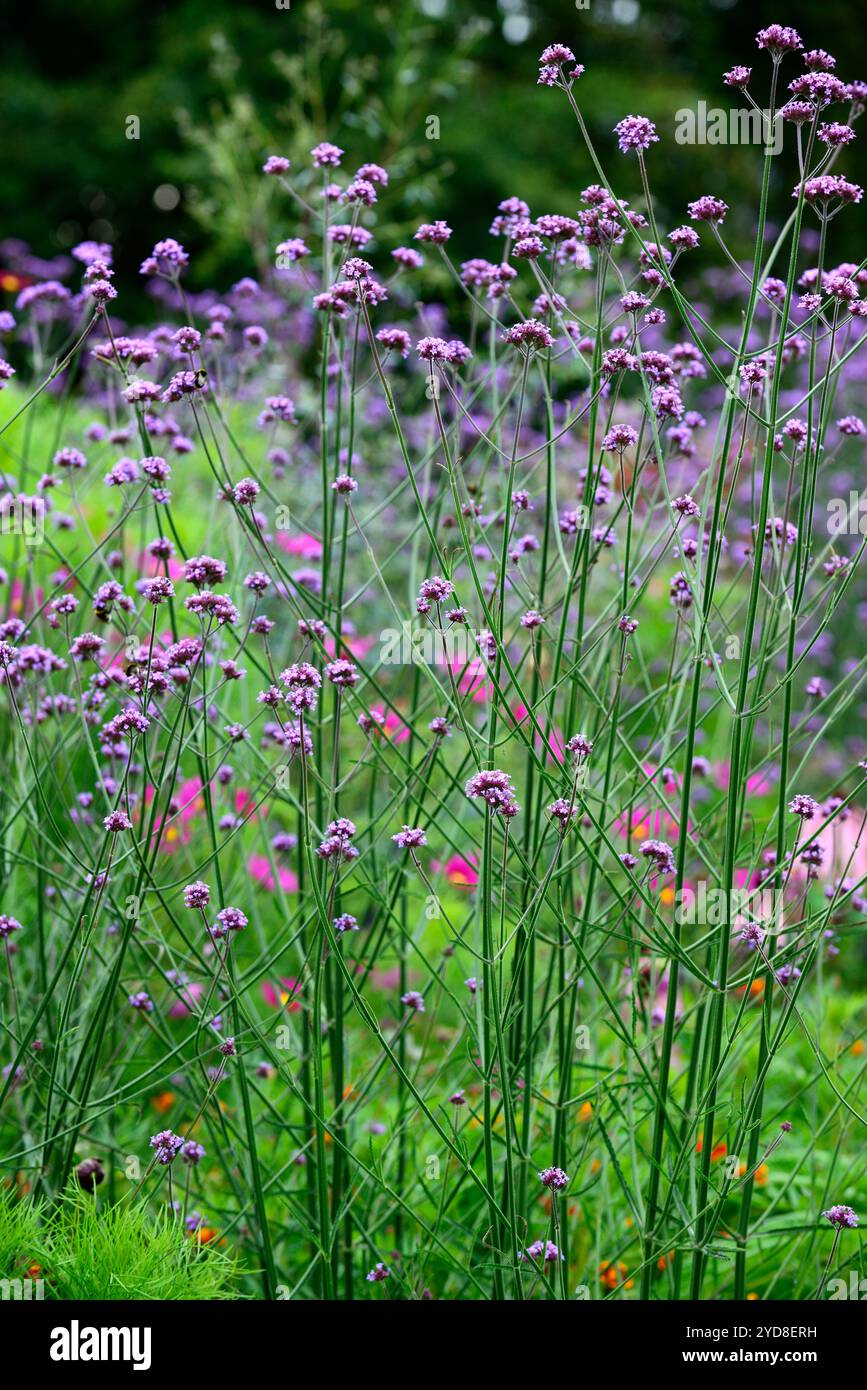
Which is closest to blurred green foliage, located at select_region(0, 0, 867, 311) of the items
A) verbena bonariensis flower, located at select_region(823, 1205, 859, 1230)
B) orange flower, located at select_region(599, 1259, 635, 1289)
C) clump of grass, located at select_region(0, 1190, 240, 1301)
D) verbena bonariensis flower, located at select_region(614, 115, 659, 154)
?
verbena bonariensis flower, located at select_region(614, 115, 659, 154)

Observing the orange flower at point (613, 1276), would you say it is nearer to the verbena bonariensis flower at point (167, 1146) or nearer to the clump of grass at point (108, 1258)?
the clump of grass at point (108, 1258)

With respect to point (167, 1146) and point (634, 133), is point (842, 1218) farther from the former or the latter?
point (634, 133)

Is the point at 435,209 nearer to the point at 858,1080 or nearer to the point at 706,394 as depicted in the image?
the point at 706,394

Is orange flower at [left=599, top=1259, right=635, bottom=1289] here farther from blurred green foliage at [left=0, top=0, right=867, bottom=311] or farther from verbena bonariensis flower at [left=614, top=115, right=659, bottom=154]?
blurred green foliage at [left=0, top=0, right=867, bottom=311]

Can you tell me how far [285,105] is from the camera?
40.9 ft

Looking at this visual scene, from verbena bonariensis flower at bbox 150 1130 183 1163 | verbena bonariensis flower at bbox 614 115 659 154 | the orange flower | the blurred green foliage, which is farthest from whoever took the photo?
the blurred green foliage

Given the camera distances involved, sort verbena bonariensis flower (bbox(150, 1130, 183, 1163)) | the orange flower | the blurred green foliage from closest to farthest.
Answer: verbena bonariensis flower (bbox(150, 1130, 183, 1163)) → the orange flower → the blurred green foliage

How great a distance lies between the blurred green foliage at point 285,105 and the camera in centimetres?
1274

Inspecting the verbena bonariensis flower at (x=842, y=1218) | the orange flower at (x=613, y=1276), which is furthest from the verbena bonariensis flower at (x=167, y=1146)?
the verbena bonariensis flower at (x=842, y=1218)

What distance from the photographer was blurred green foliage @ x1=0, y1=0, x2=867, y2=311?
41.8 feet

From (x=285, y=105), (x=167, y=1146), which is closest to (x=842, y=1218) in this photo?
(x=167, y=1146)

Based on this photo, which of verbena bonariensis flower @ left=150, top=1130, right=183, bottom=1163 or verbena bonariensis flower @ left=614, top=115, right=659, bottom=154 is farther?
verbena bonariensis flower @ left=150, top=1130, right=183, bottom=1163
